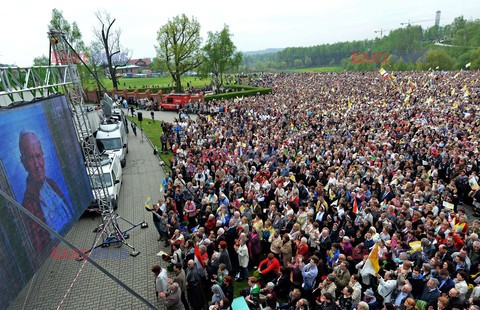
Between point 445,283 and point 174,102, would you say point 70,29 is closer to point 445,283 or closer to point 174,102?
point 174,102

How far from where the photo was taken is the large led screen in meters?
5.60

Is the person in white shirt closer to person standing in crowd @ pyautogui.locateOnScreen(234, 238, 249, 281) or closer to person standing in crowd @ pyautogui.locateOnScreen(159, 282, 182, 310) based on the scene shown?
person standing in crowd @ pyautogui.locateOnScreen(234, 238, 249, 281)

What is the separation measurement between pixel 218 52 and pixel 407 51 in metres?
73.0

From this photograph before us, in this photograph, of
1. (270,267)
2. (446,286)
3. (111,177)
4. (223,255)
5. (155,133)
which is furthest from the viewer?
(155,133)

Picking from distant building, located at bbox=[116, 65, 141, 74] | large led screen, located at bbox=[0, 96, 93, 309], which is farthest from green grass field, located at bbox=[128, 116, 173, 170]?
distant building, located at bbox=[116, 65, 141, 74]

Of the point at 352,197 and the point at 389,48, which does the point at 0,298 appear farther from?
the point at 389,48

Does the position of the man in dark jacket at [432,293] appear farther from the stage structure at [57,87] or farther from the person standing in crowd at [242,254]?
the stage structure at [57,87]

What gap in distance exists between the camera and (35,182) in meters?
6.93

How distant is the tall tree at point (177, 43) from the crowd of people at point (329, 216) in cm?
3340

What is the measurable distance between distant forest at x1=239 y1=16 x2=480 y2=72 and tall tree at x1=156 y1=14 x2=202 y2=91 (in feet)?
130

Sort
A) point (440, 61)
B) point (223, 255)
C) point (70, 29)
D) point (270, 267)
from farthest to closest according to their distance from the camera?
point (440, 61) → point (70, 29) → point (223, 255) → point (270, 267)

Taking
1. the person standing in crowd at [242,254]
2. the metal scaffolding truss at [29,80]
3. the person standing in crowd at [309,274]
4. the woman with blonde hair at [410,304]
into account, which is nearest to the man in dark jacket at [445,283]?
the woman with blonde hair at [410,304]

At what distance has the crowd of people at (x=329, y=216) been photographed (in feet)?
20.6

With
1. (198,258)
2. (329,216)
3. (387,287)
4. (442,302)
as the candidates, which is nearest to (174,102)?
(329,216)
